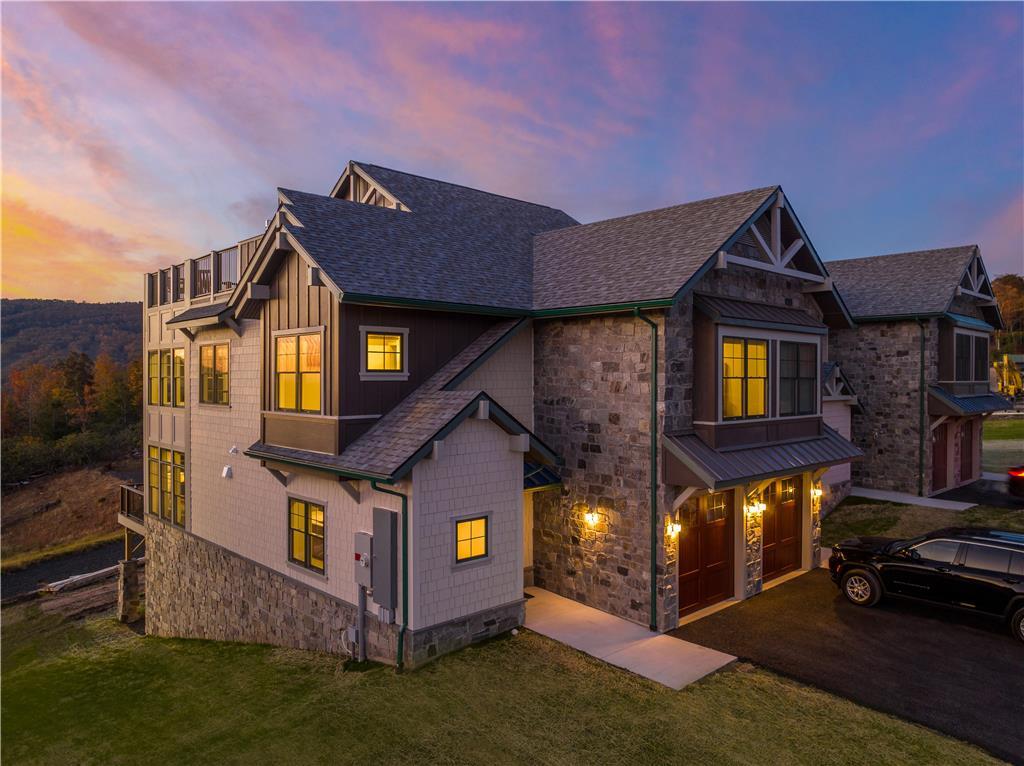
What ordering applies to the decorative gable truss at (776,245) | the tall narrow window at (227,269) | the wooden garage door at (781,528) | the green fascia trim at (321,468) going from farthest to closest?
the tall narrow window at (227,269) < the wooden garage door at (781,528) < the decorative gable truss at (776,245) < the green fascia trim at (321,468)

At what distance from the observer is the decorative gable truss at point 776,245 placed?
12625 millimetres

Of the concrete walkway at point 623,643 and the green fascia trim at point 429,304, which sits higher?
the green fascia trim at point 429,304

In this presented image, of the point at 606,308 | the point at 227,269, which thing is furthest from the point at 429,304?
the point at 227,269

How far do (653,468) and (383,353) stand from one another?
5.92 meters

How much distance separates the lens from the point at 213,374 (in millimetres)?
16922

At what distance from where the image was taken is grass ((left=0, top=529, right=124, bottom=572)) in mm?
37250

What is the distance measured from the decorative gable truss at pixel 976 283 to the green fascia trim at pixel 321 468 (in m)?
23.6

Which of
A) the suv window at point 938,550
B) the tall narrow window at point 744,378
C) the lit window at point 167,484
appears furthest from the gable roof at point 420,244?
the lit window at point 167,484

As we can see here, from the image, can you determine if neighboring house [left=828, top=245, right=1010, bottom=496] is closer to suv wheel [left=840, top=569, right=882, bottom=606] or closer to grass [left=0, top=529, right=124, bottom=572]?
suv wheel [left=840, top=569, right=882, bottom=606]

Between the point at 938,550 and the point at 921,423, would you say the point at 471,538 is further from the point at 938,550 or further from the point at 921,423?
the point at 921,423

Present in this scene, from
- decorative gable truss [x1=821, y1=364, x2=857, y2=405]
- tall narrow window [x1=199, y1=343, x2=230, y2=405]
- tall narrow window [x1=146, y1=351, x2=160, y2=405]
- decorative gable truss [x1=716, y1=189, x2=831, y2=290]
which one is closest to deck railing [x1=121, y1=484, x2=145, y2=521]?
tall narrow window [x1=146, y1=351, x2=160, y2=405]

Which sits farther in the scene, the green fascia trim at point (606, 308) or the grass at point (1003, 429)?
the grass at point (1003, 429)

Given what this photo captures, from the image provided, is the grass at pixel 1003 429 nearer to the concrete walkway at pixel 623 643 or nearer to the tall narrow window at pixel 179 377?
the concrete walkway at pixel 623 643

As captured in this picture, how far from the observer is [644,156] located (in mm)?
36531
